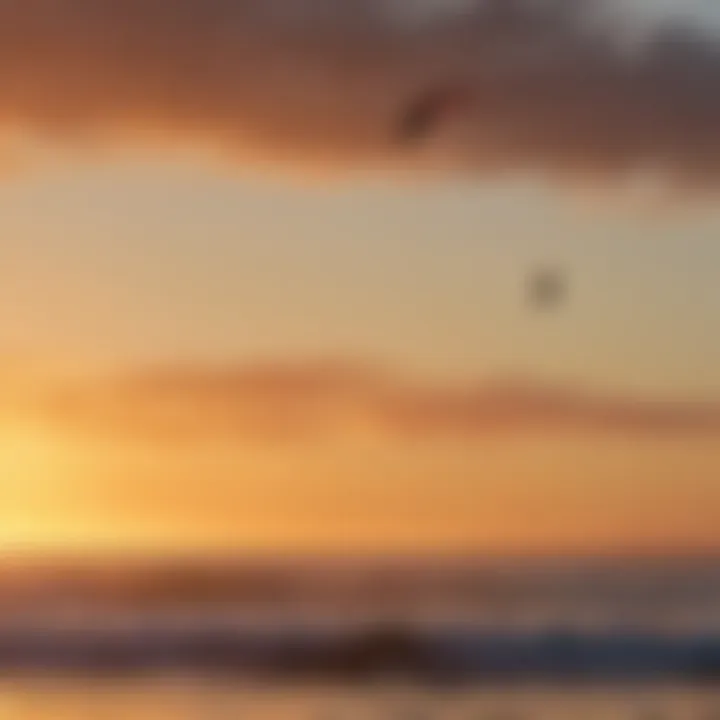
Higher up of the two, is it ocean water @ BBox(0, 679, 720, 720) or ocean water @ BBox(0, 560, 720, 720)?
ocean water @ BBox(0, 560, 720, 720)

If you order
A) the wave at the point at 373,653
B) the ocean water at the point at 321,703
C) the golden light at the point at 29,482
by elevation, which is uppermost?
the golden light at the point at 29,482

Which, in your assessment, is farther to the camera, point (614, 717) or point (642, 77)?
point (642, 77)

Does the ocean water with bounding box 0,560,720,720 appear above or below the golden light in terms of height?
below

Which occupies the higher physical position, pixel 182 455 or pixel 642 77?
pixel 642 77

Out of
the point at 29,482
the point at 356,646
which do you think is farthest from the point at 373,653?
the point at 29,482

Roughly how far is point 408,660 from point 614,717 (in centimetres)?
11

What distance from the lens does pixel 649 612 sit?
0.71m

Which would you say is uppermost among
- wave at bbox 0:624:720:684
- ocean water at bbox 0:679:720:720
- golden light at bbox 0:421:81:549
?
golden light at bbox 0:421:81:549

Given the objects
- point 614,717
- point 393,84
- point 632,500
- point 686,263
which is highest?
point 393,84

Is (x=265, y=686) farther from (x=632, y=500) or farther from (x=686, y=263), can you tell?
(x=686, y=263)

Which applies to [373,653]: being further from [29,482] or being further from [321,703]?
[29,482]

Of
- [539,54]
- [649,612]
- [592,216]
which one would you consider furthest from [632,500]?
[539,54]

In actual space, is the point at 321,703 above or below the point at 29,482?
below

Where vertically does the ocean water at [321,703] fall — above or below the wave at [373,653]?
below
